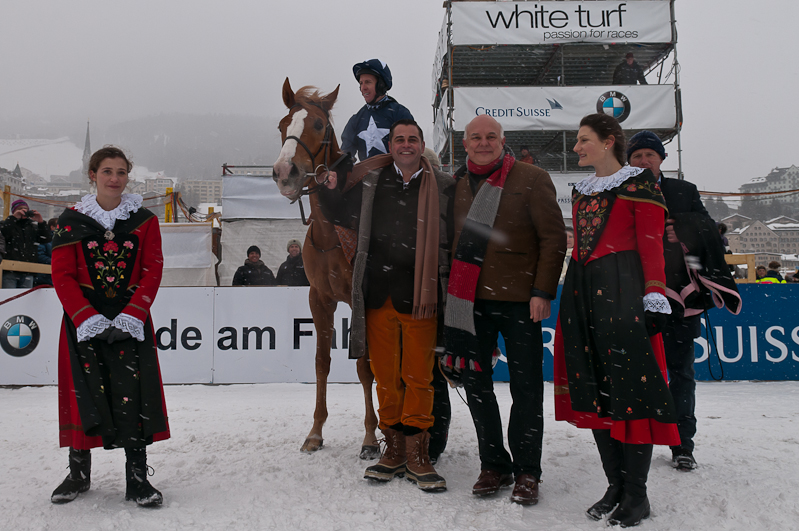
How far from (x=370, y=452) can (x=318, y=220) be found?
1.72m

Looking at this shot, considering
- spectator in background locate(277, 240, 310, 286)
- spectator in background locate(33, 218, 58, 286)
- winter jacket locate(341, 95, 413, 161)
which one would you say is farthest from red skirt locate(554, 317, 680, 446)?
spectator in background locate(33, 218, 58, 286)

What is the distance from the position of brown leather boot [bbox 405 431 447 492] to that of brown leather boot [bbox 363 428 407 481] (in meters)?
0.11

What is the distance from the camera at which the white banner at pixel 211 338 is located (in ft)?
22.6

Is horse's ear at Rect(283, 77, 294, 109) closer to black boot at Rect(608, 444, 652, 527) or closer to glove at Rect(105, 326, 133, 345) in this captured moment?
glove at Rect(105, 326, 133, 345)

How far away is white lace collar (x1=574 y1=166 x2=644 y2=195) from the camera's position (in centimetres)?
262

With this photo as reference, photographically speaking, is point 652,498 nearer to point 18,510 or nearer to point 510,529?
point 510,529

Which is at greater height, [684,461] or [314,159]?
[314,159]

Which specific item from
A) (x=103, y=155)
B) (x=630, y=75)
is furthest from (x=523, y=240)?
(x=630, y=75)

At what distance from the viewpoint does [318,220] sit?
390 centimetres

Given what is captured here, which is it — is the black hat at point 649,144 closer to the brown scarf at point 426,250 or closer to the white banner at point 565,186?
the brown scarf at point 426,250

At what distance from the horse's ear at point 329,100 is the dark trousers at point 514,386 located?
190 centimetres

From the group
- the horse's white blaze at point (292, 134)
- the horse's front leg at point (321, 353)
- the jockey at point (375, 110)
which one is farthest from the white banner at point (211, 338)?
the horse's white blaze at point (292, 134)

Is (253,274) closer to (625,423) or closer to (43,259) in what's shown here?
(43,259)

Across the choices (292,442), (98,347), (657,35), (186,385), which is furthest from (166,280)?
(657,35)
